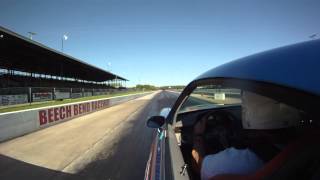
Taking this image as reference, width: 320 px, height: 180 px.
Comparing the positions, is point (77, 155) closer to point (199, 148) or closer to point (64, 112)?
point (199, 148)

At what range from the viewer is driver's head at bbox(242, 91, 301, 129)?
1797 mm

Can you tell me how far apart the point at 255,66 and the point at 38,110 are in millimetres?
12829

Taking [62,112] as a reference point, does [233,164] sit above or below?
above

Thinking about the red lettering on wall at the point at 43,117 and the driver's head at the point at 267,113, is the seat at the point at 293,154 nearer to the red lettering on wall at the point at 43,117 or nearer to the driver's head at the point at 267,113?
the driver's head at the point at 267,113

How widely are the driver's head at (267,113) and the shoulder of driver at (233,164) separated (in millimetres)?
250

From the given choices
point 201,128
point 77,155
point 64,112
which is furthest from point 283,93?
point 64,112

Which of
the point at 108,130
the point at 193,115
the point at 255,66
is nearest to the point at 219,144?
the point at 255,66

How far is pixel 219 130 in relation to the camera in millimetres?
2812

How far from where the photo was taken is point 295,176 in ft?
4.19

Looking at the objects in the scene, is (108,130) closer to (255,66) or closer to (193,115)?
(193,115)

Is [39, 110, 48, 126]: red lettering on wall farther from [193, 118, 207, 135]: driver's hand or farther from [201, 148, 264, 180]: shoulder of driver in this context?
[201, 148, 264, 180]: shoulder of driver

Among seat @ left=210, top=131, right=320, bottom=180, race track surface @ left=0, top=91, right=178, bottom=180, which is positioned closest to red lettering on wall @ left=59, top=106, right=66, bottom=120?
race track surface @ left=0, top=91, right=178, bottom=180

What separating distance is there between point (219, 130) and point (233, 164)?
43.2 inches

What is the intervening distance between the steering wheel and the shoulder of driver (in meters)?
0.65
